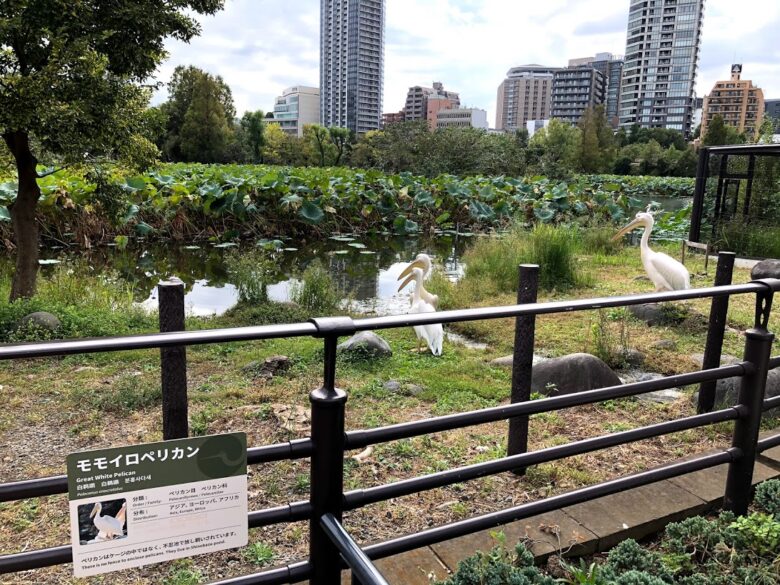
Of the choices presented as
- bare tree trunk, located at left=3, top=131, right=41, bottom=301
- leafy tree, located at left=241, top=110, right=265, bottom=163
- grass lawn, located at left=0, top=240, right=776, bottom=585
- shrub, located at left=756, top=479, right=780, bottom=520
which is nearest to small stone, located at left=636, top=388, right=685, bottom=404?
grass lawn, located at left=0, top=240, right=776, bottom=585

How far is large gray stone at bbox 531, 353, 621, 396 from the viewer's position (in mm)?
3654

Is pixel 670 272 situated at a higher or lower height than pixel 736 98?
lower

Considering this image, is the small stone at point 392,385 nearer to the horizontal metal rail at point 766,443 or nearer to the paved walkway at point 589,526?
the paved walkway at point 589,526

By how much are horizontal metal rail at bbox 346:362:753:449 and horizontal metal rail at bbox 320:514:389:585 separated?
157 millimetres

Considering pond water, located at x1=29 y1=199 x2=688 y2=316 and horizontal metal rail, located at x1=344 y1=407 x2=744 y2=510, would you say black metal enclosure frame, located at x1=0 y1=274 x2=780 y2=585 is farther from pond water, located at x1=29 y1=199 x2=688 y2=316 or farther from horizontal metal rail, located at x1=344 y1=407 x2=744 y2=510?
pond water, located at x1=29 y1=199 x2=688 y2=316

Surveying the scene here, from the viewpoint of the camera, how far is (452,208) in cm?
1501

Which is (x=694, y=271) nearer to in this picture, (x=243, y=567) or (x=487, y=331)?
(x=487, y=331)

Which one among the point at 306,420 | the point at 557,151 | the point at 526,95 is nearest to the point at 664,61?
the point at 526,95

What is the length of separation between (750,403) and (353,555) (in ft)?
4.90

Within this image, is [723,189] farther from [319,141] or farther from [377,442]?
[319,141]

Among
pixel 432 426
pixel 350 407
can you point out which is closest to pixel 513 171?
pixel 350 407

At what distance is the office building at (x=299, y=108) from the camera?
320 ft

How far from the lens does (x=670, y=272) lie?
5.77 metres

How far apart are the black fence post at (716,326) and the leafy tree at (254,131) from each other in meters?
41.4
